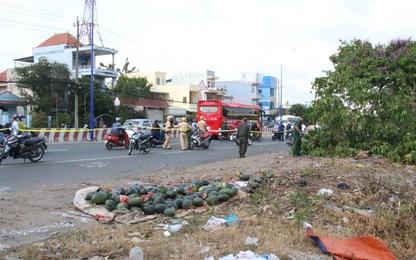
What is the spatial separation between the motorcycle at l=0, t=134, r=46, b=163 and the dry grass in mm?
8448

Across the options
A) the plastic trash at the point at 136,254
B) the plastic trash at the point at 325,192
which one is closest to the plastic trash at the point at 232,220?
the plastic trash at the point at 136,254

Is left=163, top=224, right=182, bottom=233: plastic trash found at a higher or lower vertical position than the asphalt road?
higher

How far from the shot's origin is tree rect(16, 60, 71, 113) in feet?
124

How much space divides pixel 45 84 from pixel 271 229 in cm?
3757

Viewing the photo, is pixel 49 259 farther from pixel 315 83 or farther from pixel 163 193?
pixel 315 83

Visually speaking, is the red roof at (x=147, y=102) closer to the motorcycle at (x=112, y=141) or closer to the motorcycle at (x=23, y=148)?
the motorcycle at (x=112, y=141)

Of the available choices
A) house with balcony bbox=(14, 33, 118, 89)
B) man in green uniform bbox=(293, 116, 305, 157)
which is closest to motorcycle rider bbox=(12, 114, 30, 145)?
man in green uniform bbox=(293, 116, 305, 157)

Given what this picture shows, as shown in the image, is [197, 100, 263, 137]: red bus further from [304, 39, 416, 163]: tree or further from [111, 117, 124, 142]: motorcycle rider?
[304, 39, 416, 163]: tree

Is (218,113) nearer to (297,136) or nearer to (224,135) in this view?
(224,135)

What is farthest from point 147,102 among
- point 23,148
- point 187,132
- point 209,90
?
point 23,148

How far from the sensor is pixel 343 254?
465 cm

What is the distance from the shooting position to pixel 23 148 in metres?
13.2

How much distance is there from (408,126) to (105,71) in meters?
37.2

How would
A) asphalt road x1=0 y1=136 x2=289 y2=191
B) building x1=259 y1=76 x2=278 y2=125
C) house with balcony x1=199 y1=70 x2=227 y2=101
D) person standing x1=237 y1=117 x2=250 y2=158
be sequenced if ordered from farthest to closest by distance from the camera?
building x1=259 y1=76 x2=278 y2=125 < house with balcony x1=199 y1=70 x2=227 y2=101 < person standing x1=237 y1=117 x2=250 y2=158 < asphalt road x1=0 y1=136 x2=289 y2=191
